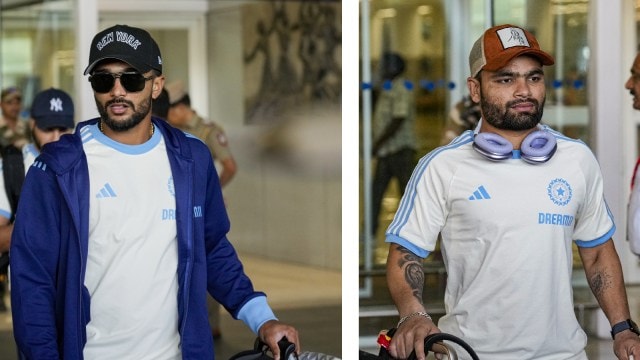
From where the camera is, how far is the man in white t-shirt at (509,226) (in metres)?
3.79

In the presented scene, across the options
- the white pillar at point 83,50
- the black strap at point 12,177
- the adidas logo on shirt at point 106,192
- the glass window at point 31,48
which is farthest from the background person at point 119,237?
the glass window at point 31,48

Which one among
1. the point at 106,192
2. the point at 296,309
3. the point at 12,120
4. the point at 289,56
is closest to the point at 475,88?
the point at 106,192

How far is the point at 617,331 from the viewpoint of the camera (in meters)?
3.93

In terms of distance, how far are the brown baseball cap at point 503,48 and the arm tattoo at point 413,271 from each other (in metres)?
0.59

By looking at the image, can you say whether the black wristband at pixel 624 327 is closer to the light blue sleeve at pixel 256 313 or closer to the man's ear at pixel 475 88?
the man's ear at pixel 475 88

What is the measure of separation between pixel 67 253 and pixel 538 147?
1333 millimetres

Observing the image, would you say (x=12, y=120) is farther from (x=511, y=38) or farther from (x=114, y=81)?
(x=511, y=38)

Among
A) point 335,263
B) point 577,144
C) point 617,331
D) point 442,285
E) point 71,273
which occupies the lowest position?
point 335,263

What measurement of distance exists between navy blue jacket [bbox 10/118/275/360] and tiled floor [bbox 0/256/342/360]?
5389 millimetres

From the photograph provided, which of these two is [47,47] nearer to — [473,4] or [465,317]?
[473,4]

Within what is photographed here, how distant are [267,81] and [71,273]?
12215 millimetres

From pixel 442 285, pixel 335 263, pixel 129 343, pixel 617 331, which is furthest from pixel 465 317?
pixel 335 263

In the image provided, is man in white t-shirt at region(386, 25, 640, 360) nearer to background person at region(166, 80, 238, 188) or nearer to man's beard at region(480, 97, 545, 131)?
man's beard at region(480, 97, 545, 131)

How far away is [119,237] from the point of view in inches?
145
